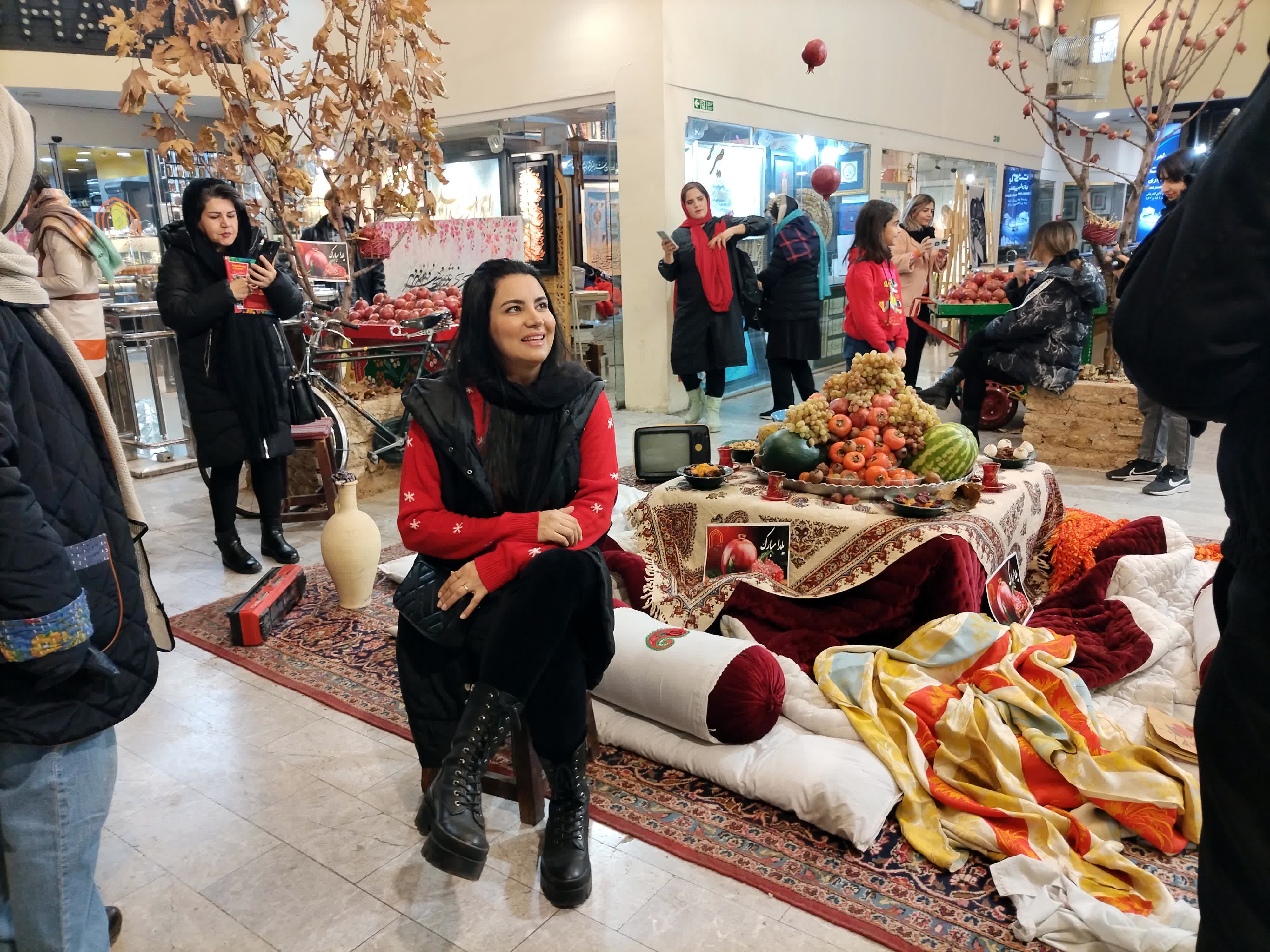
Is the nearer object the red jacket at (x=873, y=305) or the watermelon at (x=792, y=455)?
the watermelon at (x=792, y=455)

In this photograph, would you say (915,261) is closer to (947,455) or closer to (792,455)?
(947,455)

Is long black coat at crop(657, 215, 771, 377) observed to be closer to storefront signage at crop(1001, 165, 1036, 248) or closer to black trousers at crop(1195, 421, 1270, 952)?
black trousers at crop(1195, 421, 1270, 952)

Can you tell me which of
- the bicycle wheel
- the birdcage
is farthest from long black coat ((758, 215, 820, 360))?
the birdcage

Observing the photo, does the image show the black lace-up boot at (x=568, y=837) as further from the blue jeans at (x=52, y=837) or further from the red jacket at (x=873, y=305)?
the red jacket at (x=873, y=305)

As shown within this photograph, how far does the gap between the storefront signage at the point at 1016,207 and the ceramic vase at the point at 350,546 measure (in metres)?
12.5

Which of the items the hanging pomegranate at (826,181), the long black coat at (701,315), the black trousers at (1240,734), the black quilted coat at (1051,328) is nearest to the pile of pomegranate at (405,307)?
the long black coat at (701,315)

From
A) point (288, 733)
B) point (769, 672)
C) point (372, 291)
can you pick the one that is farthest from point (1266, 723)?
point (372, 291)

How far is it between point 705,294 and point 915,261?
68.0 inches

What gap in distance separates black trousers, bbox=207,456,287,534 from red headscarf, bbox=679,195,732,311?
3380 millimetres

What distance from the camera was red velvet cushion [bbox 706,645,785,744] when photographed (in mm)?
2303

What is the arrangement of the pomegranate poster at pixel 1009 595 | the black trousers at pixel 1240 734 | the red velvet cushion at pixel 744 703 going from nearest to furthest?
the black trousers at pixel 1240 734
the red velvet cushion at pixel 744 703
the pomegranate poster at pixel 1009 595

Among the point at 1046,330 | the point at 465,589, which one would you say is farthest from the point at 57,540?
the point at 1046,330

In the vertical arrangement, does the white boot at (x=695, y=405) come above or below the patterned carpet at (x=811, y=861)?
above

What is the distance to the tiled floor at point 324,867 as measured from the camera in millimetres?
1841
